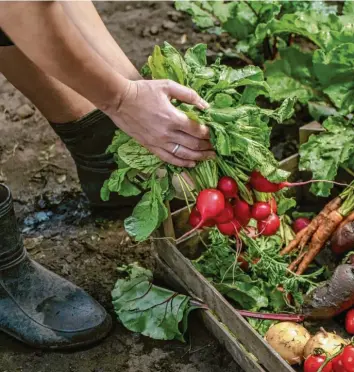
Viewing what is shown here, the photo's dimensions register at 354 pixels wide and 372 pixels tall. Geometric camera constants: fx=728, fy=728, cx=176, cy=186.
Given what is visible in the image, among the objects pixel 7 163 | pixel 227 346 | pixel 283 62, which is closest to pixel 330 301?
pixel 227 346

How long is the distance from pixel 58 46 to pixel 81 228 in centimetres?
130

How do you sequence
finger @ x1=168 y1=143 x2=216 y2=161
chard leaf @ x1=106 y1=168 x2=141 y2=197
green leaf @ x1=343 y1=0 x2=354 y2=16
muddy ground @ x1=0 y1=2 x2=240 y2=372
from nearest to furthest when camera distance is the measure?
finger @ x1=168 y1=143 x2=216 y2=161
chard leaf @ x1=106 y1=168 x2=141 y2=197
muddy ground @ x1=0 y1=2 x2=240 y2=372
green leaf @ x1=343 y1=0 x2=354 y2=16

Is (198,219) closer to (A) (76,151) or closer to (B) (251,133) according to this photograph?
(B) (251,133)

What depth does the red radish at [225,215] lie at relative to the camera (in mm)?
2256

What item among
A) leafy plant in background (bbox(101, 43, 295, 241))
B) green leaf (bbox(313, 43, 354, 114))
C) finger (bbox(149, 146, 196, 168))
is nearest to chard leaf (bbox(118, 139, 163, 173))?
leafy plant in background (bbox(101, 43, 295, 241))

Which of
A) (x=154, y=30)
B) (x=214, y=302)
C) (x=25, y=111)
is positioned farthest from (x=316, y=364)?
(x=154, y=30)

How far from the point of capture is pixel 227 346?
2.35 m

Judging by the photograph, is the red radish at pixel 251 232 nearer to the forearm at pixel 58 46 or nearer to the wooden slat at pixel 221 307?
the wooden slat at pixel 221 307

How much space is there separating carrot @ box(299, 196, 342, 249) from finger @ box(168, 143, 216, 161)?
0.59m

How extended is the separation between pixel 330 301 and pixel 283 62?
1139 mm

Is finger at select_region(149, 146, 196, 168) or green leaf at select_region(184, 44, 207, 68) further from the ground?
green leaf at select_region(184, 44, 207, 68)

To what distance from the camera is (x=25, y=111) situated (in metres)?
3.56

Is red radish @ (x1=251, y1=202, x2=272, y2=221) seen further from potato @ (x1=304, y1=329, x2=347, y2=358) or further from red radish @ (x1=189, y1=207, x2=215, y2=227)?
potato @ (x1=304, y1=329, x2=347, y2=358)

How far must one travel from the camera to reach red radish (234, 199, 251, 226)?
2309 mm
